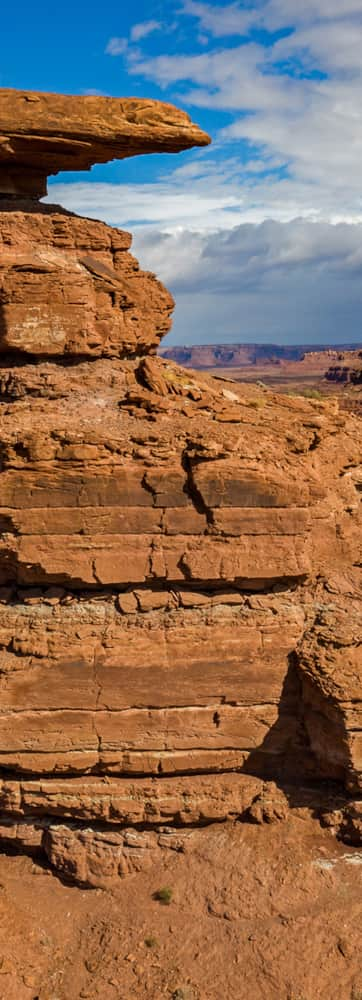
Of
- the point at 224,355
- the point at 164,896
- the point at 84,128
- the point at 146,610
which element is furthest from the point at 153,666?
the point at 224,355

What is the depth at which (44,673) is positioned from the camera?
1012 centimetres

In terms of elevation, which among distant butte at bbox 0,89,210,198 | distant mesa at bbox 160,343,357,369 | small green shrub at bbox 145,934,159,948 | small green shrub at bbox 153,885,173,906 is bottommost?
small green shrub at bbox 145,934,159,948

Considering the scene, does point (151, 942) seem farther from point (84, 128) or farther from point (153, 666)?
point (84, 128)

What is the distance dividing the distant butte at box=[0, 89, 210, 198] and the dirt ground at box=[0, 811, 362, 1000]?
10.3 metres

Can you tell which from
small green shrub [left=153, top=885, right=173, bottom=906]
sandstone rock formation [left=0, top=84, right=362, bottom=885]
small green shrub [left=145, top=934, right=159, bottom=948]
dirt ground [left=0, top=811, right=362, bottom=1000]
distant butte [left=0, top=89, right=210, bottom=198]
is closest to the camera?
dirt ground [left=0, top=811, right=362, bottom=1000]

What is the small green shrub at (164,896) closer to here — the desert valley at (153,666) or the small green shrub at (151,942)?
the desert valley at (153,666)

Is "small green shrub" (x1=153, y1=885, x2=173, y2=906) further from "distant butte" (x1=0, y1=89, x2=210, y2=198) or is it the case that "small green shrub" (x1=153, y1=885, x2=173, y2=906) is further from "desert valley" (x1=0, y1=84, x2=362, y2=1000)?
"distant butte" (x1=0, y1=89, x2=210, y2=198)

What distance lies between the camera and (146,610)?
10.3 metres

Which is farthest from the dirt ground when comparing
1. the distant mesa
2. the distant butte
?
the distant mesa

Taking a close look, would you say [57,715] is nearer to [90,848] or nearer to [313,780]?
[90,848]

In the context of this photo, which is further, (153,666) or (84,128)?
(84,128)

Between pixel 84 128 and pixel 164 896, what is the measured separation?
1108cm

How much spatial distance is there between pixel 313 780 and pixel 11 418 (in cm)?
691

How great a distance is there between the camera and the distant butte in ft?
35.0
